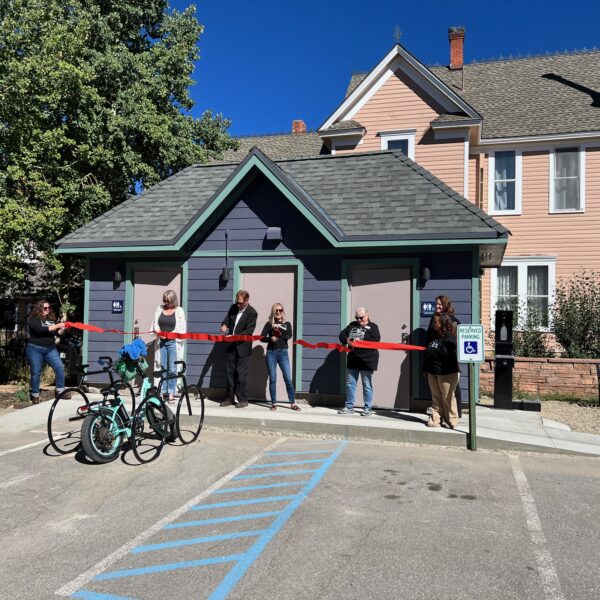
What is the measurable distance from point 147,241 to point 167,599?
730 centimetres

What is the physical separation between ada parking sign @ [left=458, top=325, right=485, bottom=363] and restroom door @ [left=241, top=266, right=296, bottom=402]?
3.28 m

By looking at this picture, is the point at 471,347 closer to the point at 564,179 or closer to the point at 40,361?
the point at 40,361

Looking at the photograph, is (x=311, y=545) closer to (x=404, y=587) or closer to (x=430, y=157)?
(x=404, y=587)

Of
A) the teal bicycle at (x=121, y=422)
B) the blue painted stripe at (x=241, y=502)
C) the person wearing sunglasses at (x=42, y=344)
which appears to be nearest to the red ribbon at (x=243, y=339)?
the person wearing sunglasses at (x=42, y=344)

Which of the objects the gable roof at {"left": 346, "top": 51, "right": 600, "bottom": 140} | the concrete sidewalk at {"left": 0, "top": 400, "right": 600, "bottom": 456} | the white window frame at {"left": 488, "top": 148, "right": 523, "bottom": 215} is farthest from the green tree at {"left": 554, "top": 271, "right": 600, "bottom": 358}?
the gable roof at {"left": 346, "top": 51, "right": 600, "bottom": 140}

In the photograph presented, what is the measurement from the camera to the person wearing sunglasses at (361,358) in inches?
320

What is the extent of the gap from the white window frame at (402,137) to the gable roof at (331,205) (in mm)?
5607

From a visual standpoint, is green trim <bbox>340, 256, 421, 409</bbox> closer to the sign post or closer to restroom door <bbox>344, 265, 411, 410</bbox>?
restroom door <bbox>344, 265, 411, 410</bbox>

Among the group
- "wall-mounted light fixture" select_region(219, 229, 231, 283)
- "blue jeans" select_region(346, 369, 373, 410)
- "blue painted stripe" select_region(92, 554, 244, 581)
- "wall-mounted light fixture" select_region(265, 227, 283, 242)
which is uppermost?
"wall-mounted light fixture" select_region(265, 227, 283, 242)

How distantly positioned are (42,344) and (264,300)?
383 cm

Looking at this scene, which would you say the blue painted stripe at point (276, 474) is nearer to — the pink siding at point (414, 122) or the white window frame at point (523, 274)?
the white window frame at point (523, 274)

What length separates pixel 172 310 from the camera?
30.0 ft

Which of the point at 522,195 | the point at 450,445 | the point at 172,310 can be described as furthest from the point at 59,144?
the point at 522,195

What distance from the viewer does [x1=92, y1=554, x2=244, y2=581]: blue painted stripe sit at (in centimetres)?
356
